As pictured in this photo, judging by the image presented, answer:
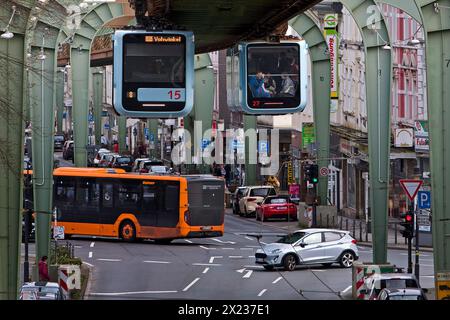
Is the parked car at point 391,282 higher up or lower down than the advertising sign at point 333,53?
lower down

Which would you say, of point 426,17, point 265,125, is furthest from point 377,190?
point 265,125

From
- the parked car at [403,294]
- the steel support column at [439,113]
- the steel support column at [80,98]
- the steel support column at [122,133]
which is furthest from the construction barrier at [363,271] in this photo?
the steel support column at [122,133]

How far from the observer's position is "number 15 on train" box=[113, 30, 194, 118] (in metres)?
36.7

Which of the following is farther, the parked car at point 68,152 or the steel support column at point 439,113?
the parked car at point 68,152

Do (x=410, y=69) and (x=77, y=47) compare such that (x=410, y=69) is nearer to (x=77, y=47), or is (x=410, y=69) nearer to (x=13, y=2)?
(x=77, y=47)

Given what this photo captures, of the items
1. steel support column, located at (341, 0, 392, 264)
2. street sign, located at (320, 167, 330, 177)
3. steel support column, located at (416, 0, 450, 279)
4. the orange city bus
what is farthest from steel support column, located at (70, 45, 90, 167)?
steel support column, located at (416, 0, 450, 279)

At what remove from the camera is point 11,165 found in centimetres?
2842

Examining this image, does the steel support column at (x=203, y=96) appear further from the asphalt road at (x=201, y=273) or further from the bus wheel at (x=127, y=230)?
the bus wheel at (x=127, y=230)

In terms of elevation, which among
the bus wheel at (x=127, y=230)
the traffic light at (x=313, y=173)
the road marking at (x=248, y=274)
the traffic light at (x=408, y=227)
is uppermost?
the traffic light at (x=313, y=173)

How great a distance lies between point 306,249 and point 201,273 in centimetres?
348

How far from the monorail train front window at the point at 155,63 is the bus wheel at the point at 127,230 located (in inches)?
827

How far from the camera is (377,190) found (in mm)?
38969

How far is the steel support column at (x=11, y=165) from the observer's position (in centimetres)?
2814

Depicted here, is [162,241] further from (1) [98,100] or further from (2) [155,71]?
(1) [98,100]
